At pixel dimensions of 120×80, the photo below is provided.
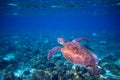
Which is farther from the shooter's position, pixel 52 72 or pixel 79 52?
pixel 52 72

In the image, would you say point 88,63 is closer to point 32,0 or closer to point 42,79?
point 42,79

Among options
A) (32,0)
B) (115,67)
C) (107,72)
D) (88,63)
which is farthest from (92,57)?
(32,0)

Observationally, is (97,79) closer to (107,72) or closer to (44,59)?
(107,72)

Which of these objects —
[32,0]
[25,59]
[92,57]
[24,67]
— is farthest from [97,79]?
[32,0]

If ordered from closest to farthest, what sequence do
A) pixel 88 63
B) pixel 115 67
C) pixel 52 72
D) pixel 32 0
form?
pixel 88 63 → pixel 52 72 → pixel 115 67 → pixel 32 0

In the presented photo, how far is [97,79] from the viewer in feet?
33.1

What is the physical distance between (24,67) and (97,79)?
21.5 ft

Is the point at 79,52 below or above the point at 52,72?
above

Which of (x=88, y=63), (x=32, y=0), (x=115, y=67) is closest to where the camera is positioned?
(x=88, y=63)

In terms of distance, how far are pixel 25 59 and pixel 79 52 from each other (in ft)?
32.4

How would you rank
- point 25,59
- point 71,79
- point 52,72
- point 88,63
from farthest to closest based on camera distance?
point 25,59, point 52,72, point 71,79, point 88,63

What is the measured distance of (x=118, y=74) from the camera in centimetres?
1231

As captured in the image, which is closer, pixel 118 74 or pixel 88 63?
pixel 88 63

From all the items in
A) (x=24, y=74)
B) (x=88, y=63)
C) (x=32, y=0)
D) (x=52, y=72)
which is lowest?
(x=24, y=74)
